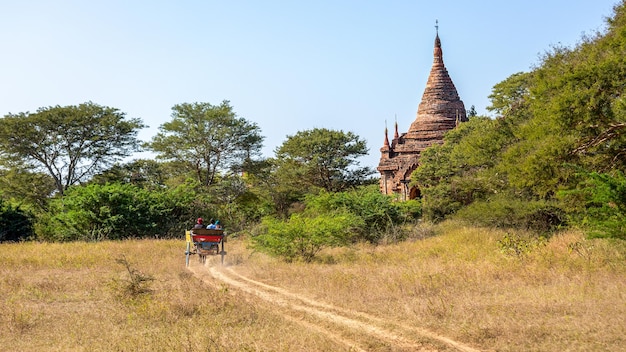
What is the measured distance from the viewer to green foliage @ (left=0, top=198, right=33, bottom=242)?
2266 centimetres

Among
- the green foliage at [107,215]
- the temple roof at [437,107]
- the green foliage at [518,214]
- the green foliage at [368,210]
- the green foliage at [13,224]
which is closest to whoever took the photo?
the green foliage at [518,214]

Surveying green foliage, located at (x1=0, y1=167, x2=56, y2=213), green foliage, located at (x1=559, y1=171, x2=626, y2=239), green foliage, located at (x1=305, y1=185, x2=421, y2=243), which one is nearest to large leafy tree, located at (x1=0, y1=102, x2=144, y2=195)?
green foliage, located at (x1=0, y1=167, x2=56, y2=213)

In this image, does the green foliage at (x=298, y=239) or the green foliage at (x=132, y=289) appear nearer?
the green foliage at (x=132, y=289)

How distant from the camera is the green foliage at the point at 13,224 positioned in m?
22.7

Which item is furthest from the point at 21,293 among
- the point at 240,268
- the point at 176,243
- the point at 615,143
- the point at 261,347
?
the point at 615,143

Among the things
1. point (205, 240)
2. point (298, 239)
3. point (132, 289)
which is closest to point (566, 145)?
point (298, 239)

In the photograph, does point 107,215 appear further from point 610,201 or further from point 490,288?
point 610,201

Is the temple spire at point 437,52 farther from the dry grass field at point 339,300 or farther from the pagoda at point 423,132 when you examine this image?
the dry grass field at point 339,300

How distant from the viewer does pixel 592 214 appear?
9281 mm

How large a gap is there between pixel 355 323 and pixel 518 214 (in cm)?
1083

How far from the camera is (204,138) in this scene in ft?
107

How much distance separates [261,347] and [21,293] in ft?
18.6

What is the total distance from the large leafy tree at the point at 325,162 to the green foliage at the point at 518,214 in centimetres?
1770

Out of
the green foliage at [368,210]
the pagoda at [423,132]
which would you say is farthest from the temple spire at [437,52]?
the green foliage at [368,210]
